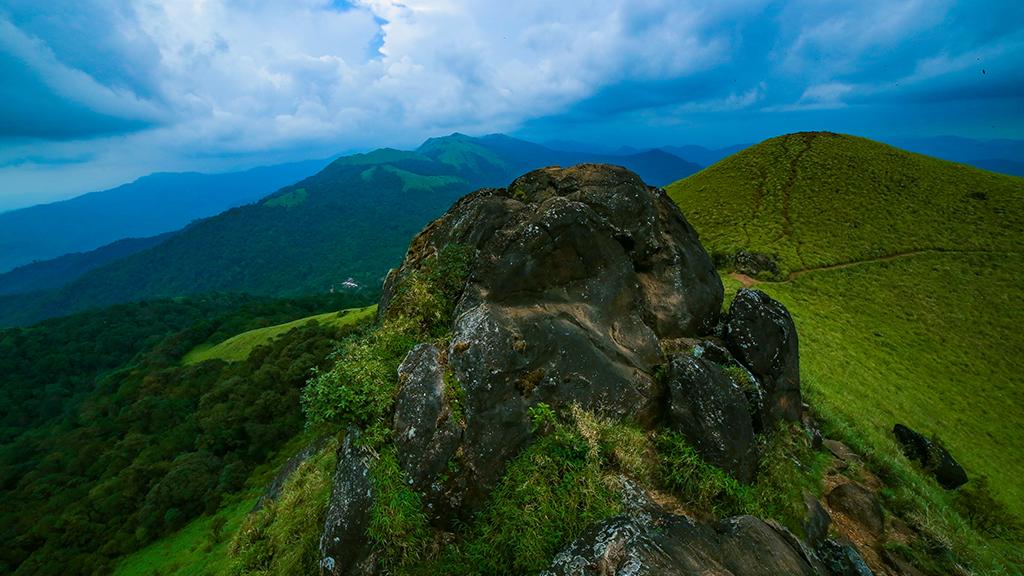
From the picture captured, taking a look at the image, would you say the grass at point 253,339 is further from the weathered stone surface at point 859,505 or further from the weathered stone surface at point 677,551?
the weathered stone surface at point 677,551

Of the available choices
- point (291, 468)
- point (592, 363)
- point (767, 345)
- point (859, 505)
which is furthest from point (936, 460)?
point (291, 468)

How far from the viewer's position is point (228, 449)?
64000 millimetres

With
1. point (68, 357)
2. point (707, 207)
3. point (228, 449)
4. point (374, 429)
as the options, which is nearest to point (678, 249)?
point (374, 429)

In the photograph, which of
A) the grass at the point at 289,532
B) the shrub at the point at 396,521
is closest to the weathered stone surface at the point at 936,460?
the shrub at the point at 396,521

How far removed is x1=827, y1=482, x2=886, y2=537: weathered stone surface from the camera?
1348 cm

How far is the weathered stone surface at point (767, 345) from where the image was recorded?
14.7 metres

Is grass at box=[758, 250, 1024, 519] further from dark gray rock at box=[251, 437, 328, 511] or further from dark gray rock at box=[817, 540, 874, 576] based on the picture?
dark gray rock at box=[251, 437, 328, 511]


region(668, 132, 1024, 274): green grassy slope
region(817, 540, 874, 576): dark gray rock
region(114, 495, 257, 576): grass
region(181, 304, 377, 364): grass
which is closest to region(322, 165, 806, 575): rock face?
region(817, 540, 874, 576): dark gray rock

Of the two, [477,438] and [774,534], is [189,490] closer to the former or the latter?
[477,438]

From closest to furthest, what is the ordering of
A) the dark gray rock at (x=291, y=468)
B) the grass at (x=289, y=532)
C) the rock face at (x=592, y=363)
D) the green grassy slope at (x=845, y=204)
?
the rock face at (x=592, y=363) → the grass at (x=289, y=532) → the dark gray rock at (x=291, y=468) → the green grassy slope at (x=845, y=204)

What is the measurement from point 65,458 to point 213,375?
25.0 metres

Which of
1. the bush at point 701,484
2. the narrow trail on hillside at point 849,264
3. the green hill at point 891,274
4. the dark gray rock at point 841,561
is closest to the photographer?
the dark gray rock at point 841,561

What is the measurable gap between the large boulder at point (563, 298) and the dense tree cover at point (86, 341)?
148 metres

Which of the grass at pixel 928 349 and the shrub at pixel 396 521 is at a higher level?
the shrub at pixel 396 521
